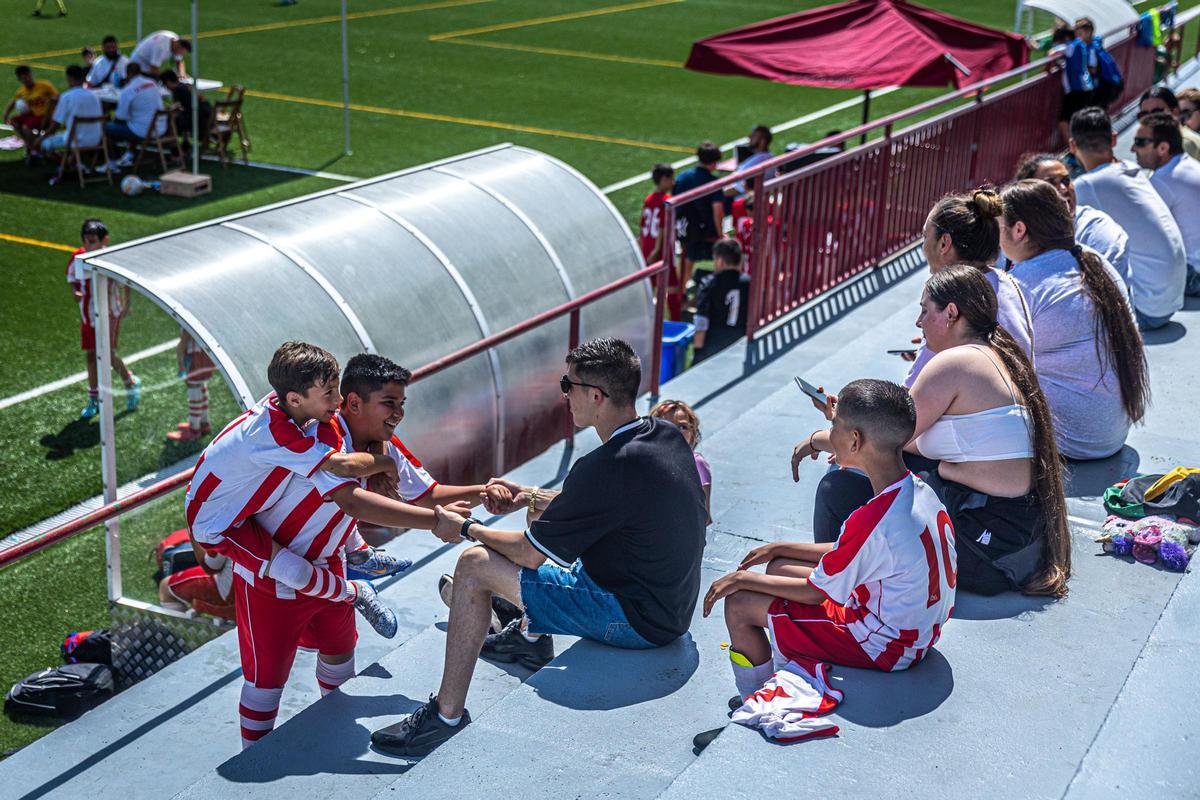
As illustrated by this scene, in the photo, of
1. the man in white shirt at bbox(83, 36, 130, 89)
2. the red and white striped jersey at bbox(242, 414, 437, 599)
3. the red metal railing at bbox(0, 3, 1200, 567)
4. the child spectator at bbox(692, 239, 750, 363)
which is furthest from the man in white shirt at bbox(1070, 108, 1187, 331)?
the man in white shirt at bbox(83, 36, 130, 89)

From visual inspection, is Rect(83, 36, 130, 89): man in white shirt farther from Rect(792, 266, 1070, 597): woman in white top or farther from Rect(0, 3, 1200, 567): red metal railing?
Rect(792, 266, 1070, 597): woman in white top

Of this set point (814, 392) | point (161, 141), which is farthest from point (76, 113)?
point (814, 392)

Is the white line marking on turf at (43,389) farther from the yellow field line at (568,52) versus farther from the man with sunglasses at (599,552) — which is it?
the yellow field line at (568,52)

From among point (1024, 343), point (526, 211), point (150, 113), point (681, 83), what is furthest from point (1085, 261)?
point (681, 83)

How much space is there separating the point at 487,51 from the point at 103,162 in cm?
1221

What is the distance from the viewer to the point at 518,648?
546cm

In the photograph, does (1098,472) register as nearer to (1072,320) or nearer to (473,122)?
(1072,320)

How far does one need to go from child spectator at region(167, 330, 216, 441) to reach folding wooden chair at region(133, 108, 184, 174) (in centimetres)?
1068

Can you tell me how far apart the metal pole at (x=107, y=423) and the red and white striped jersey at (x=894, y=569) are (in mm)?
4446

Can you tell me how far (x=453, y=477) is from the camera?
8695 mm

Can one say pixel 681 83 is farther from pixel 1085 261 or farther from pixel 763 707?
pixel 763 707

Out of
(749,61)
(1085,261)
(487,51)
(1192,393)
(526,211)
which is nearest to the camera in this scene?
(1085,261)

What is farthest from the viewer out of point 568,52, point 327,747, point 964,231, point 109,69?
point 568,52

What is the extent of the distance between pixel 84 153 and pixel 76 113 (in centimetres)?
92
